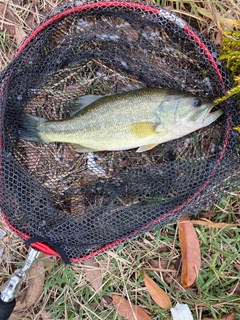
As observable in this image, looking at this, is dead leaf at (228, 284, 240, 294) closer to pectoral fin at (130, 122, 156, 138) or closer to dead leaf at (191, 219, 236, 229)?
dead leaf at (191, 219, 236, 229)

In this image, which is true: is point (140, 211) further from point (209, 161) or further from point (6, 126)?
point (6, 126)

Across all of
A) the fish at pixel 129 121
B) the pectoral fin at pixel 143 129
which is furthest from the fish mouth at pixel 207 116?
the pectoral fin at pixel 143 129

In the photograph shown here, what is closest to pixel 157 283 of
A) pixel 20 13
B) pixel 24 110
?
pixel 24 110

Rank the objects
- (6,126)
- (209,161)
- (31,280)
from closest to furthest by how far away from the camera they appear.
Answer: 1. (209,161)
2. (6,126)
3. (31,280)

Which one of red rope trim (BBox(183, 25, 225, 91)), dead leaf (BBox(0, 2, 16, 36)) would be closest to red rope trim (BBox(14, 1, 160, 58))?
red rope trim (BBox(183, 25, 225, 91))

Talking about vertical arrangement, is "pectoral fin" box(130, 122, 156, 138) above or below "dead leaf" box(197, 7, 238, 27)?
below
